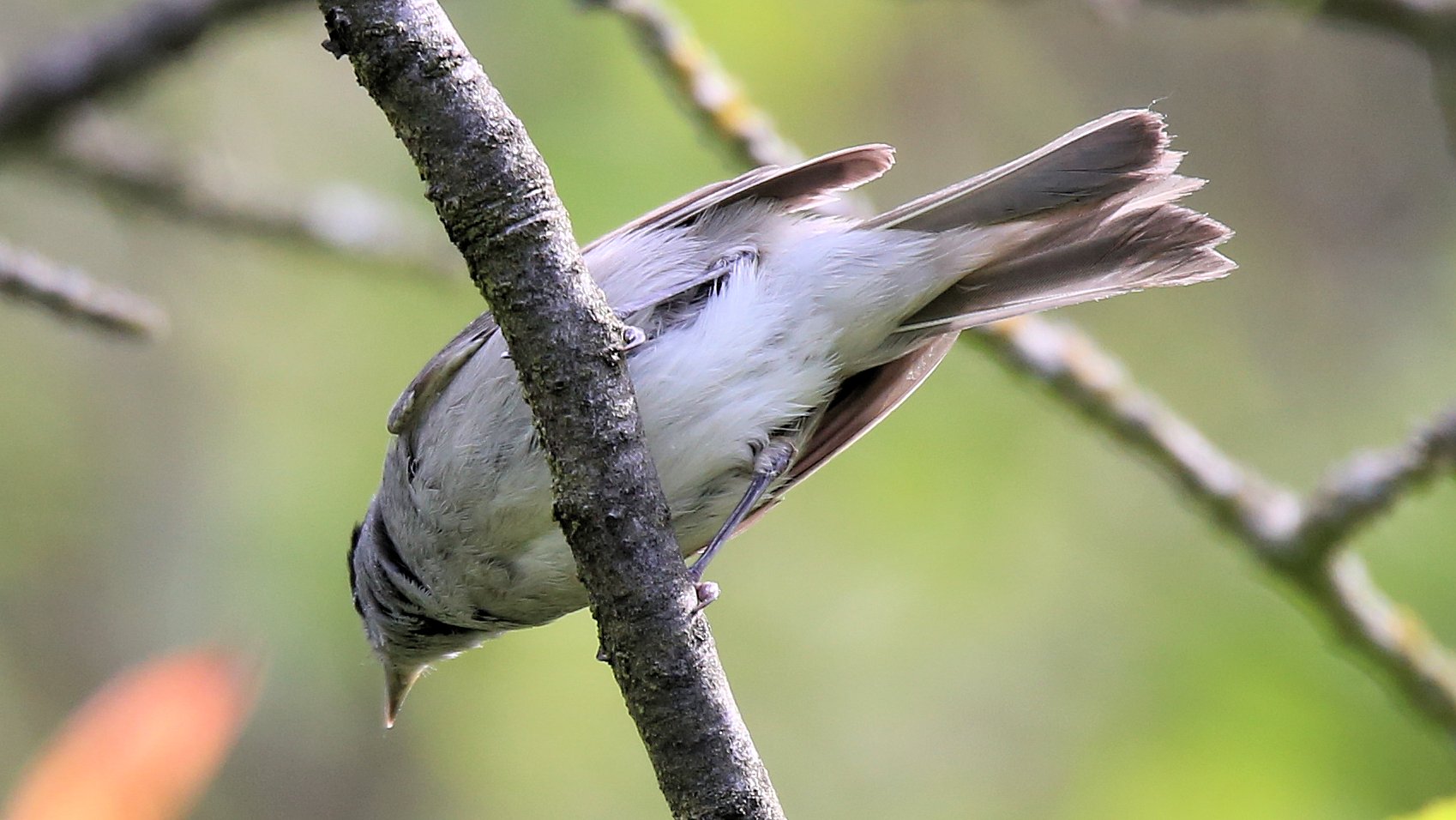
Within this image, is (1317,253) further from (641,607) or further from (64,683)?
(64,683)

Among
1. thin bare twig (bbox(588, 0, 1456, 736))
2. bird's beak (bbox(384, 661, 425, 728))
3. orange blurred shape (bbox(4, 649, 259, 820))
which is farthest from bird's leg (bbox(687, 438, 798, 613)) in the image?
orange blurred shape (bbox(4, 649, 259, 820))

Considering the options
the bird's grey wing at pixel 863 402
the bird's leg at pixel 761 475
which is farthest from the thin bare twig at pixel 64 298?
the bird's grey wing at pixel 863 402

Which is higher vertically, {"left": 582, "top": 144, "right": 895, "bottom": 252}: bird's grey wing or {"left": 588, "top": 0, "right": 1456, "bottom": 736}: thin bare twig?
{"left": 582, "top": 144, "right": 895, "bottom": 252}: bird's grey wing

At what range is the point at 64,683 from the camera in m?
8.31

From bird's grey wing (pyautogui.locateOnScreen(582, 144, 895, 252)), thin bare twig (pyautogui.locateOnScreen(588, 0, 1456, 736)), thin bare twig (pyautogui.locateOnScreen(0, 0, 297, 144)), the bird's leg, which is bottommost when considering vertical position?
thin bare twig (pyautogui.locateOnScreen(588, 0, 1456, 736))

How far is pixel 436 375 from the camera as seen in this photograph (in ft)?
12.4

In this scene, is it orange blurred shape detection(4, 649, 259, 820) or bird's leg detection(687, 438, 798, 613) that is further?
bird's leg detection(687, 438, 798, 613)

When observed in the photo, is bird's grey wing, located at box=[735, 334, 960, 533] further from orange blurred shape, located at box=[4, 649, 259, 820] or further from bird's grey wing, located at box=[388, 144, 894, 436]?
orange blurred shape, located at box=[4, 649, 259, 820]

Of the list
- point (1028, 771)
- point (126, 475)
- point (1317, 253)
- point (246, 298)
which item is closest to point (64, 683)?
point (126, 475)

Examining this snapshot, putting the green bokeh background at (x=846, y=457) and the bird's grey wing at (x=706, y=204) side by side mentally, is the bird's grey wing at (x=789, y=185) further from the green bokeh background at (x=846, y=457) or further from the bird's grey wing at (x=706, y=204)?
the green bokeh background at (x=846, y=457)

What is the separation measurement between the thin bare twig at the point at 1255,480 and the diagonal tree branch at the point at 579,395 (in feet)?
6.14

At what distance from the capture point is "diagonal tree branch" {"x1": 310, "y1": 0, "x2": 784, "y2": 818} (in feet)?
7.77

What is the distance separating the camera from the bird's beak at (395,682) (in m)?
4.47

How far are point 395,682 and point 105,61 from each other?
243cm
